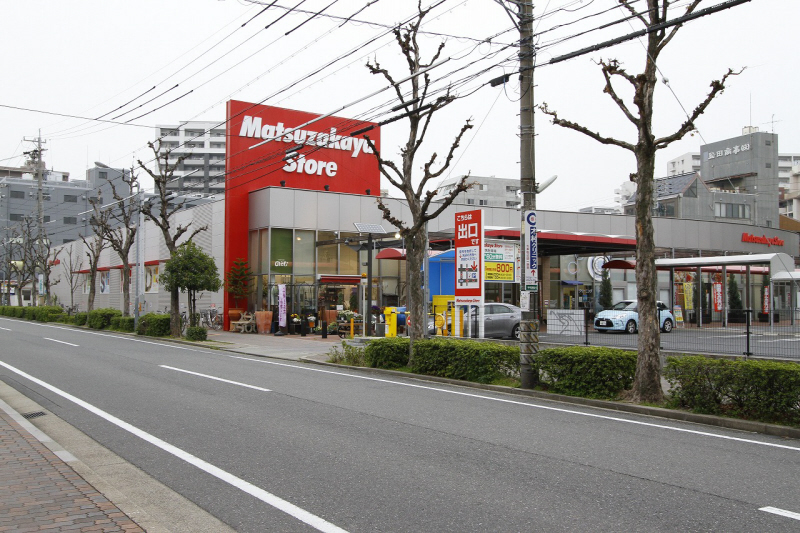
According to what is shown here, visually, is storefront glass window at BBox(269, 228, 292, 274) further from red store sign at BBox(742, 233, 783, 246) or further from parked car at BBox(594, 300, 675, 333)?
red store sign at BBox(742, 233, 783, 246)

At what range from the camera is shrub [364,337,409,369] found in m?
16.6

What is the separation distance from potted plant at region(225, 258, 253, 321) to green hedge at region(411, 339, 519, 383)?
20.3 m

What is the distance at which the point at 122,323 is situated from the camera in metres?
33.2

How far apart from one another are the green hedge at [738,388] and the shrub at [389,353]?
7.31 metres

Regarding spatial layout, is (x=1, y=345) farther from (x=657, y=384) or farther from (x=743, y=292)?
(x=743, y=292)

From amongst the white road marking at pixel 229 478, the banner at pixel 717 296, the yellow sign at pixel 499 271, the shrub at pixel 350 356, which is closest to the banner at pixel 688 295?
the banner at pixel 717 296

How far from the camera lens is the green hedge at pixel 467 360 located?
13.8 metres

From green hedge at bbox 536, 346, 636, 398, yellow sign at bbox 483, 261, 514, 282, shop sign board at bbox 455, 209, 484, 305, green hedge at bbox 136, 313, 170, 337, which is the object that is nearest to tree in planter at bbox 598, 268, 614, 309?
yellow sign at bbox 483, 261, 514, 282

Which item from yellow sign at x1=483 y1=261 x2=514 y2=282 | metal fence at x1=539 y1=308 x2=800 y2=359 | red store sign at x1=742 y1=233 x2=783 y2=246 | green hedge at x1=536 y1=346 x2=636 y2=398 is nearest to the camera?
green hedge at x1=536 y1=346 x2=636 y2=398

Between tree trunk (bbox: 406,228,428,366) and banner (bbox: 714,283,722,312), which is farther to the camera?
banner (bbox: 714,283,722,312)

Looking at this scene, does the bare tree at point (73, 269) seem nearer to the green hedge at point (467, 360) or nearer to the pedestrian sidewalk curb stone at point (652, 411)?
the green hedge at point (467, 360)

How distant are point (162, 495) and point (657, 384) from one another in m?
8.34

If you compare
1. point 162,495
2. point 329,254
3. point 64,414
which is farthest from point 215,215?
point 162,495

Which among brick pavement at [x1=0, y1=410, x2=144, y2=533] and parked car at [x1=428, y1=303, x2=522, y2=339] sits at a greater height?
parked car at [x1=428, y1=303, x2=522, y2=339]
